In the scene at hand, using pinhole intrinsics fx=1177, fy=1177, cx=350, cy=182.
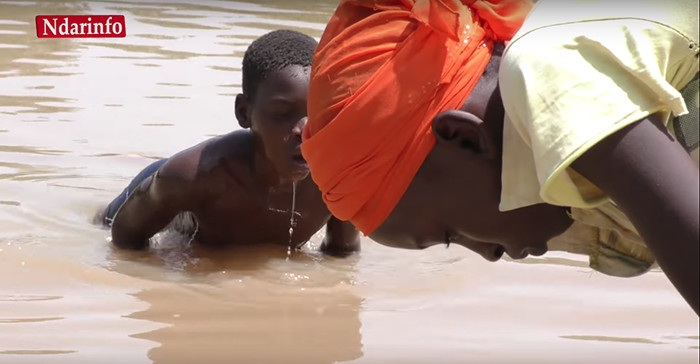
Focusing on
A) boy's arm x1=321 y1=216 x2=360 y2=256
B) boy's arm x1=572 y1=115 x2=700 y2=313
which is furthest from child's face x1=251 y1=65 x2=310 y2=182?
boy's arm x1=572 y1=115 x2=700 y2=313

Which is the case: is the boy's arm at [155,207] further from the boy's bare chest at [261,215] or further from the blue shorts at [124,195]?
the blue shorts at [124,195]

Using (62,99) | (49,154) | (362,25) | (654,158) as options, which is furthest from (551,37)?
(62,99)

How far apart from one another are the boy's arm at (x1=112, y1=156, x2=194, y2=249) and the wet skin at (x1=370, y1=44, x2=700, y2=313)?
2.36 metres

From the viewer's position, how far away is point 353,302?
3.40 metres

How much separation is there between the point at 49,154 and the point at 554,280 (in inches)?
95.1

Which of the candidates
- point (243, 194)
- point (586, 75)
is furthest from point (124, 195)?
point (586, 75)

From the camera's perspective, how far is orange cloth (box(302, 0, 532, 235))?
161 cm

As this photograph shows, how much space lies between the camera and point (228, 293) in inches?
138

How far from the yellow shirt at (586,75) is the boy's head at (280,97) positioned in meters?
2.48

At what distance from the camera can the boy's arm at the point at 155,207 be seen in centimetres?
409

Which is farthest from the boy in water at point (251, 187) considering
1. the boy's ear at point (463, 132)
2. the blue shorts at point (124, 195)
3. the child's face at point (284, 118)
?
the boy's ear at point (463, 132)

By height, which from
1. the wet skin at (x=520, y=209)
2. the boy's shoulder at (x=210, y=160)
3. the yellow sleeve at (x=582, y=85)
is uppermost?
the yellow sleeve at (x=582, y=85)

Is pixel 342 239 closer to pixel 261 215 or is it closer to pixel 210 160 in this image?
pixel 261 215

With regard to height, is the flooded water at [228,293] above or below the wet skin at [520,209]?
below
